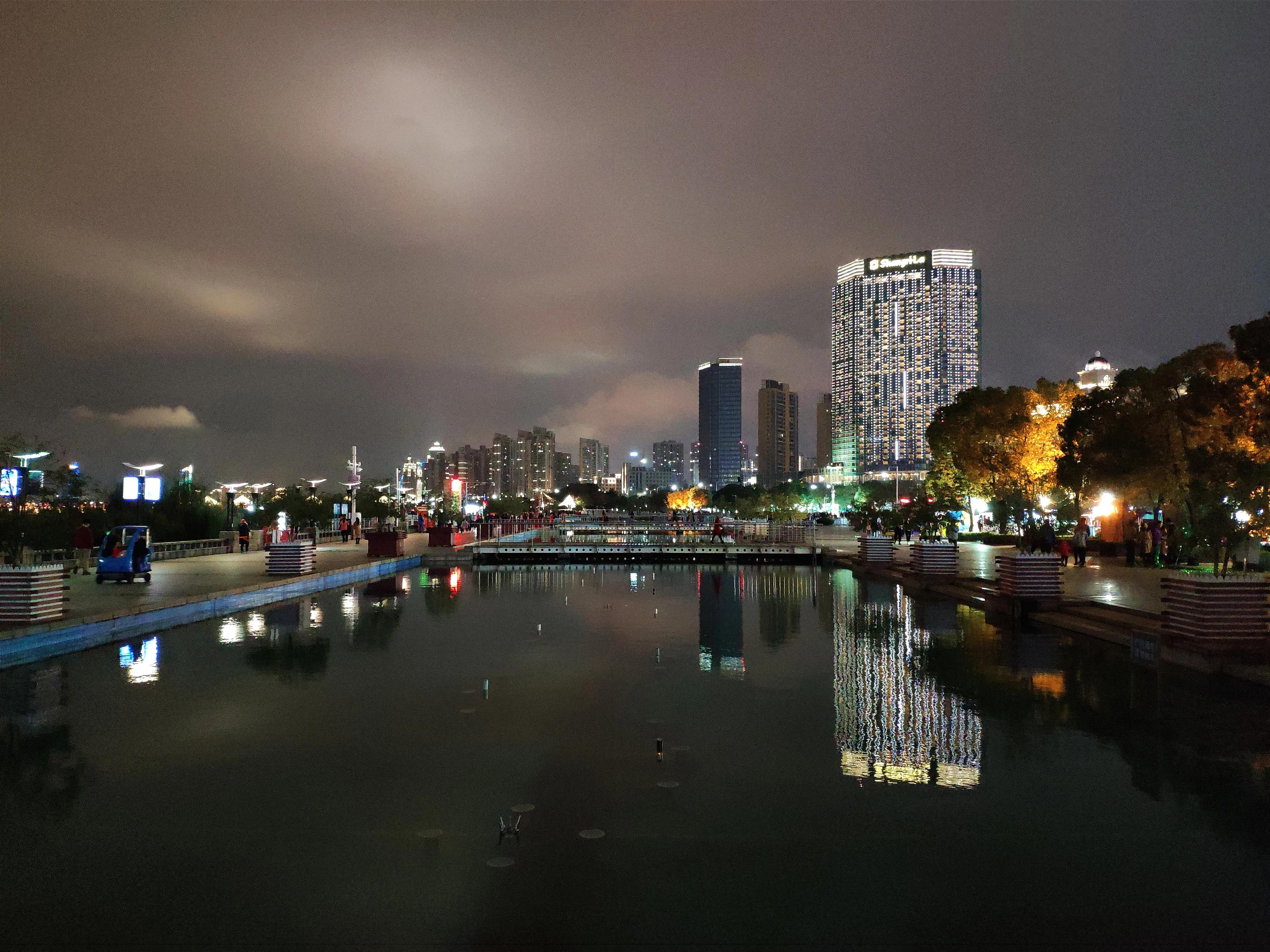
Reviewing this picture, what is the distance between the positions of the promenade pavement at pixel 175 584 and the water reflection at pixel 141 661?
3.17 feet

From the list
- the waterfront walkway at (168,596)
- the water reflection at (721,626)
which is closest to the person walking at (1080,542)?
the water reflection at (721,626)

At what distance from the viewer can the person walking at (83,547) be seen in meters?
24.2

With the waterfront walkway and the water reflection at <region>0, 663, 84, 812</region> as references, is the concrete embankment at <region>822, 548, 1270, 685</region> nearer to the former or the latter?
the water reflection at <region>0, 663, 84, 812</region>

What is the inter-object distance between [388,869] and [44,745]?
16.0ft

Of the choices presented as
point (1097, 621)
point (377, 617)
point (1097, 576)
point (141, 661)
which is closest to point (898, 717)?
point (1097, 621)

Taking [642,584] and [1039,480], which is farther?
[1039,480]

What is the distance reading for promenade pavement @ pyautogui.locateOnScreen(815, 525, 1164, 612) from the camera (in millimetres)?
17359

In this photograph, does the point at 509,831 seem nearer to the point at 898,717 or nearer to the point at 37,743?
the point at 898,717

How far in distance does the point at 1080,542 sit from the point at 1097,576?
7383 millimetres

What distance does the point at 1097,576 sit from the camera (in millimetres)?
24047

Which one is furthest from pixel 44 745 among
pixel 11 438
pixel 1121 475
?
pixel 1121 475

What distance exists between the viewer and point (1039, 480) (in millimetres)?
39906

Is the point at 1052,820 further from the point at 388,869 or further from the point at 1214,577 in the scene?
the point at 1214,577

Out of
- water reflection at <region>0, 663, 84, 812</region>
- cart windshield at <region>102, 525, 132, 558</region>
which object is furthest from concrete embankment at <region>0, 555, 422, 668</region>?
cart windshield at <region>102, 525, 132, 558</region>
